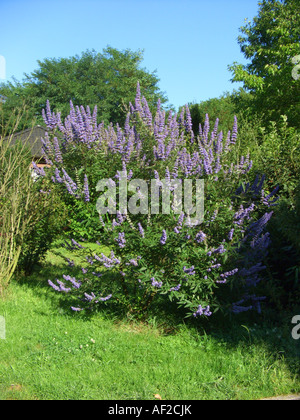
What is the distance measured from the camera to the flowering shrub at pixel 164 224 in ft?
14.8

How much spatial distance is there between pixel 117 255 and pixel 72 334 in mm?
1047

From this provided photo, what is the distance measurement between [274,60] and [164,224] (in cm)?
1554

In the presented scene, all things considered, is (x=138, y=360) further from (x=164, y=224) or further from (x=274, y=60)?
(x=274, y=60)

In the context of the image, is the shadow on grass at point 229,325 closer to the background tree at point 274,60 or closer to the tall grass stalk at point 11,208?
the tall grass stalk at point 11,208

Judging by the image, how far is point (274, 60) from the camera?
17750mm

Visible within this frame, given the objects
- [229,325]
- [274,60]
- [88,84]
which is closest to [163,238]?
[229,325]

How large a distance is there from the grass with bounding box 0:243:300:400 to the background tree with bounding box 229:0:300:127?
517 inches

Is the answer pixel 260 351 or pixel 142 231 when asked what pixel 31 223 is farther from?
pixel 260 351

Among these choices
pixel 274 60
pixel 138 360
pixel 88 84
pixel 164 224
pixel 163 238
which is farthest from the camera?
pixel 88 84

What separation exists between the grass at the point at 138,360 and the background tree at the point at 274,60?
13134mm

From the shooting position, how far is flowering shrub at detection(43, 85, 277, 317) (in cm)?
450

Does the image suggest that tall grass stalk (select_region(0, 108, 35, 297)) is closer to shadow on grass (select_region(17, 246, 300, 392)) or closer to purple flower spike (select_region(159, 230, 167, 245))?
shadow on grass (select_region(17, 246, 300, 392))

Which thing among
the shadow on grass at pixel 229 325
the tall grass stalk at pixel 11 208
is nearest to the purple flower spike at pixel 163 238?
the shadow on grass at pixel 229 325
